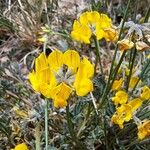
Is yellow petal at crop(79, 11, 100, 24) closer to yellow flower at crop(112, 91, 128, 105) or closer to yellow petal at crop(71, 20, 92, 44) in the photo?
yellow petal at crop(71, 20, 92, 44)

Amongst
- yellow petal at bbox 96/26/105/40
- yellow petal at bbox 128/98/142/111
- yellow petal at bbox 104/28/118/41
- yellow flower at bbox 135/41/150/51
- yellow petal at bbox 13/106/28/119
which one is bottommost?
yellow petal at bbox 128/98/142/111

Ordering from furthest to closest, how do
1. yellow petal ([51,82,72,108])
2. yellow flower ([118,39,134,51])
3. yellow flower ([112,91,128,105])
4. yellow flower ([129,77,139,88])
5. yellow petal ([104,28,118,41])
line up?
yellow flower ([129,77,139,88]), yellow flower ([112,91,128,105]), yellow petal ([104,28,118,41]), yellow flower ([118,39,134,51]), yellow petal ([51,82,72,108])

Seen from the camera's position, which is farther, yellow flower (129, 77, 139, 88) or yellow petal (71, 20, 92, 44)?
yellow flower (129, 77, 139, 88)

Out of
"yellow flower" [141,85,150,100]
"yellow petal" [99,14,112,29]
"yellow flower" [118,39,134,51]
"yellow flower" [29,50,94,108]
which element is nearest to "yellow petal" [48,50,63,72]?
"yellow flower" [29,50,94,108]

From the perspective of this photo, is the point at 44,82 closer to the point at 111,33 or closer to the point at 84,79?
the point at 84,79

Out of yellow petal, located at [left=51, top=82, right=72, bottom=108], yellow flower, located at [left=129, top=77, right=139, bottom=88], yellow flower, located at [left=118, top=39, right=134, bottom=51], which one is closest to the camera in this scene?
yellow petal, located at [left=51, top=82, right=72, bottom=108]

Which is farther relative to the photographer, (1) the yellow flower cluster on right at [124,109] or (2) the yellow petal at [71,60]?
(1) the yellow flower cluster on right at [124,109]

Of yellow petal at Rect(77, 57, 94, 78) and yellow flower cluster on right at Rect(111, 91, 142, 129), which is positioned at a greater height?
yellow petal at Rect(77, 57, 94, 78)

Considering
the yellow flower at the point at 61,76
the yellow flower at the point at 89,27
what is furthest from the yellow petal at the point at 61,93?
the yellow flower at the point at 89,27

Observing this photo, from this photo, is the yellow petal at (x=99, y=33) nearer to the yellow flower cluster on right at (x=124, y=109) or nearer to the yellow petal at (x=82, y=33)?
the yellow petal at (x=82, y=33)

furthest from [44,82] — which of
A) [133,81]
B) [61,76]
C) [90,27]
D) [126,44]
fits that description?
[133,81]
